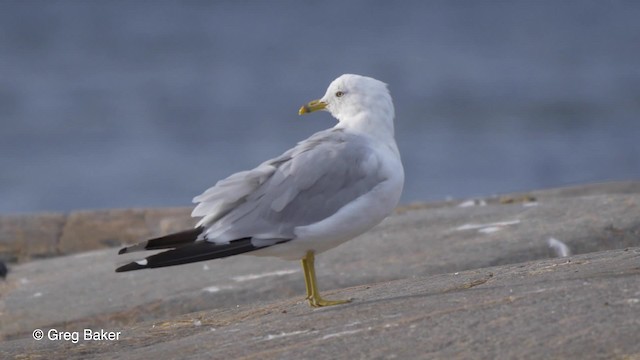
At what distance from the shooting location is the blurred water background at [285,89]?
1719cm

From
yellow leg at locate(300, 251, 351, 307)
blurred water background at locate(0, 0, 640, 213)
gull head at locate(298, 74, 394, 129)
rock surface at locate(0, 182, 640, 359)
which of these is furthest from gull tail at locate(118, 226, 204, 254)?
blurred water background at locate(0, 0, 640, 213)

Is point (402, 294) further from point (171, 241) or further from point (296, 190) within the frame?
point (171, 241)

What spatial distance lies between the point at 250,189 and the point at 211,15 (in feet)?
75.3

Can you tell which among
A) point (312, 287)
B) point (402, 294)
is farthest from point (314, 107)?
point (402, 294)

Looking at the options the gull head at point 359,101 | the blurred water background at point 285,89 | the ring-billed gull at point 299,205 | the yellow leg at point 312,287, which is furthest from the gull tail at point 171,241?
the blurred water background at point 285,89

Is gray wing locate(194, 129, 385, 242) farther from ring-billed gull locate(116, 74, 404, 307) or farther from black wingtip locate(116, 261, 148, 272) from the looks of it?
black wingtip locate(116, 261, 148, 272)

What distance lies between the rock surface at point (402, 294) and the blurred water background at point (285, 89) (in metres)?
7.26

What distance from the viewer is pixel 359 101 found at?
19.7 ft

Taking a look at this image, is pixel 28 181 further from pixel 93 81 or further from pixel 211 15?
pixel 211 15

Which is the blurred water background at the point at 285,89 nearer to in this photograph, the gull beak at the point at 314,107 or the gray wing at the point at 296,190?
the gull beak at the point at 314,107

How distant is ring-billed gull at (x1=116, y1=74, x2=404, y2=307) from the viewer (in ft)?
17.7

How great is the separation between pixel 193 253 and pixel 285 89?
1649 cm

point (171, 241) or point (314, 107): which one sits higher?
point (314, 107)

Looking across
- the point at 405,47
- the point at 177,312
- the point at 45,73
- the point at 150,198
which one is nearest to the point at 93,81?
the point at 45,73
